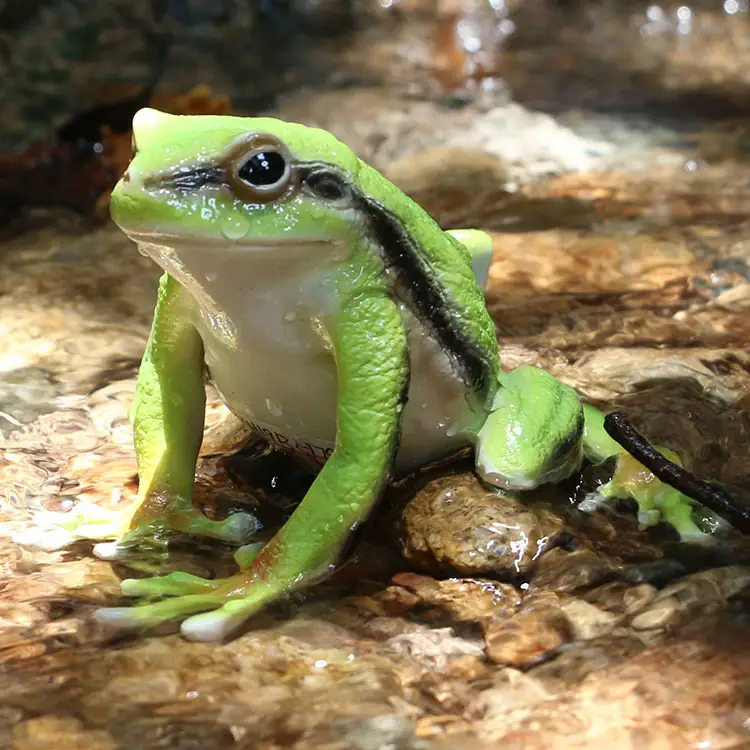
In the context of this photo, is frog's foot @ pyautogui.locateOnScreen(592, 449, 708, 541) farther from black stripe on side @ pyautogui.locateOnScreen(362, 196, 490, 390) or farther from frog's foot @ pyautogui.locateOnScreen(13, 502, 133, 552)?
frog's foot @ pyautogui.locateOnScreen(13, 502, 133, 552)

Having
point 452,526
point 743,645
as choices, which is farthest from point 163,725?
point 743,645

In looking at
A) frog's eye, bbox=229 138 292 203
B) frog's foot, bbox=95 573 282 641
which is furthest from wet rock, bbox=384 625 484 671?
frog's eye, bbox=229 138 292 203

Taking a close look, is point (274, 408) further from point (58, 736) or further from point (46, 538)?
point (58, 736)

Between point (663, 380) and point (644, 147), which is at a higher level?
point (644, 147)

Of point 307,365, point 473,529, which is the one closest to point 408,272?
point 307,365

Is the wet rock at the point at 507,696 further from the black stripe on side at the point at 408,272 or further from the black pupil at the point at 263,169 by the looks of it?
the black pupil at the point at 263,169

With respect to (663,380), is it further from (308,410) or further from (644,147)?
(644,147)
